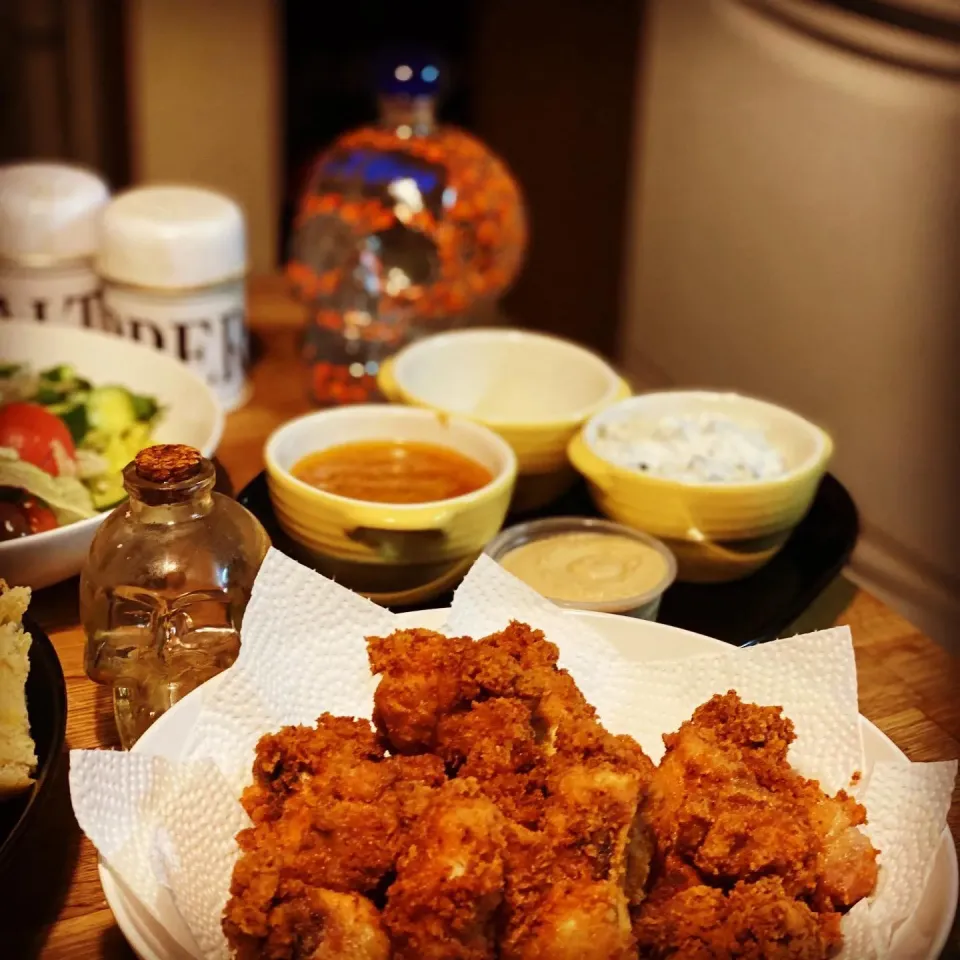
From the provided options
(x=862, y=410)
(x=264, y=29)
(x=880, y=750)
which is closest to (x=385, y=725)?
(x=880, y=750)

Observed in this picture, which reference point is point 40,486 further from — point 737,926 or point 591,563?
point 737,926

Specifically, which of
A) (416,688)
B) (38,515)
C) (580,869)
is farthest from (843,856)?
(38,515)

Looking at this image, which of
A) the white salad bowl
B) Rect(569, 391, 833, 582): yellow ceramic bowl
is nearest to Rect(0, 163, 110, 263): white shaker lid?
the white salad bowl

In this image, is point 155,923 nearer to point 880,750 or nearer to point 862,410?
point 880,750

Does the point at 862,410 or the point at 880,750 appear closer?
the point at 880,750

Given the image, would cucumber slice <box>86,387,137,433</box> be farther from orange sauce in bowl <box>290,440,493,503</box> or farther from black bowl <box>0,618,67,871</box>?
black bowl <box>0,618,67,871</box>
